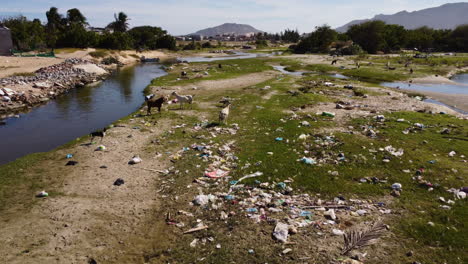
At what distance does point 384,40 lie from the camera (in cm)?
8262

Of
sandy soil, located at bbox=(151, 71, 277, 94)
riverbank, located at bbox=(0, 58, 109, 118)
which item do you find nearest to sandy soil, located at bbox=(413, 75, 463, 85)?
sandy soil, located at bbox=(151, 71, 277, 94)

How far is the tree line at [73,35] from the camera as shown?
212 feet

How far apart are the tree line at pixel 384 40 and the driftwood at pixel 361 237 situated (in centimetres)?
8268

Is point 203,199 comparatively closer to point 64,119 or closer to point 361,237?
point 361,237

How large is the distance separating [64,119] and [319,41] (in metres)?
86.7

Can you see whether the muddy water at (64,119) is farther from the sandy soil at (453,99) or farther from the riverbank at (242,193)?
the sandy soil at (453,99)

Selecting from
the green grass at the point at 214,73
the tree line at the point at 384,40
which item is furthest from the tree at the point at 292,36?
the green grass at the point at 214,73

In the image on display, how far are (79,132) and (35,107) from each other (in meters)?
9.99

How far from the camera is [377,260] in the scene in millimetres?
6039

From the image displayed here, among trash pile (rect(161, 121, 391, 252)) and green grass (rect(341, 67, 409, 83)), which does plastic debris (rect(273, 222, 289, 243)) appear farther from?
green grass (rect(341, 67, 409, 83))

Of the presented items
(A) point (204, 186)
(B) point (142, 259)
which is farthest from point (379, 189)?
(B) point (142, 259)

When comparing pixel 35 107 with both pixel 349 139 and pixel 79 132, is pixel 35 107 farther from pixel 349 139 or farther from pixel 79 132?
pixel 349 139

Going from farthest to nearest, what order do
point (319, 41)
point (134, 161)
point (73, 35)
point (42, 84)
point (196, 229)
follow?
point (319, 41)
point (73, 35)
point (42, 84)
point (134, 161)
point (196, 229)

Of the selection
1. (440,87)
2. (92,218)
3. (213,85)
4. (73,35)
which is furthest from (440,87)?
(73,35)
